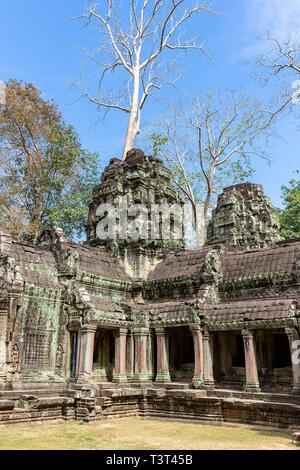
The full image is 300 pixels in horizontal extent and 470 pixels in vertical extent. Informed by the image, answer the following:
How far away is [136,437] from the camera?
9.23 meters

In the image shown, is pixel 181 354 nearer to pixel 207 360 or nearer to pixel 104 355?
pixel 207 360

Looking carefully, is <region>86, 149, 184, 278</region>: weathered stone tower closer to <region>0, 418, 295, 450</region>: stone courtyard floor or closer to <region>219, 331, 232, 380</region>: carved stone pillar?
<region>219, 331, 232, 380</region>: carved stone pillar

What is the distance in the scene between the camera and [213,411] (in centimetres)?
1134

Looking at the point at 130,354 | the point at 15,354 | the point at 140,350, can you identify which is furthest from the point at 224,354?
the point at 15,354

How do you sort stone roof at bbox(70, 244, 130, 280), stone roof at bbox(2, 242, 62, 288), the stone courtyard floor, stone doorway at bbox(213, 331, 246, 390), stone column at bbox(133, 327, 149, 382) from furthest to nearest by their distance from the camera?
stone roof at bbox(70, 244, 130, 280) < stone column at bbox(133, 327, 149, 382) < stone doorway at bbox(213, 331, 246, 390) < stone roof at bbox(2, 242, 62, 288) < the stone courtyard floor

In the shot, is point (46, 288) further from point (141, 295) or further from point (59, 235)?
point (141, 295)

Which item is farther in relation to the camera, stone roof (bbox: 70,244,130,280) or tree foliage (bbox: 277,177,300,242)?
tree foliage (bbox: 277,177,300,242)

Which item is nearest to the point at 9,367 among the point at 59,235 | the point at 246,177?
the point at 59,235

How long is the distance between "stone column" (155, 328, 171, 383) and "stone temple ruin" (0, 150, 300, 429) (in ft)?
0.10

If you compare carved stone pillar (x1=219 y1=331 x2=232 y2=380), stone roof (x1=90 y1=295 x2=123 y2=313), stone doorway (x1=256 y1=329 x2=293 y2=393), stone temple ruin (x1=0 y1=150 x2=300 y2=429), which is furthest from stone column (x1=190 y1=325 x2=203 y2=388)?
stone roof (x1=90 y1=295 x2=123 y2=313)

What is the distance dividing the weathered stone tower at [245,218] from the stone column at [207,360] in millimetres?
8580

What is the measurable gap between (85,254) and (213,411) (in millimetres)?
6486

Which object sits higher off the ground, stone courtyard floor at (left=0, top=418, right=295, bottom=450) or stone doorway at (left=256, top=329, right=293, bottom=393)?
stone doorway at (left=256, top=329, right=293, bottom=393)

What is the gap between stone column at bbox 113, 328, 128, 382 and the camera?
A: 1352 cm
